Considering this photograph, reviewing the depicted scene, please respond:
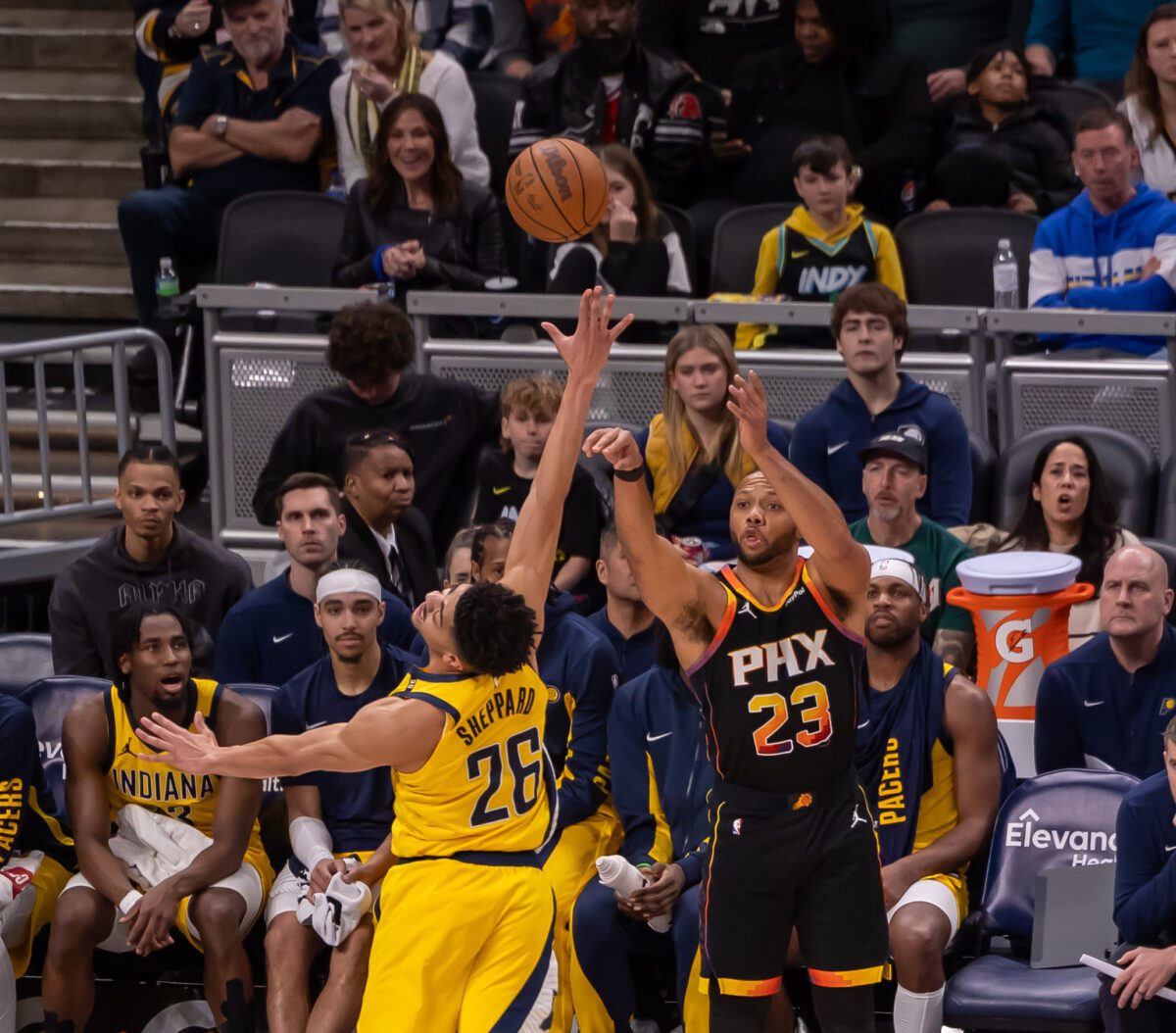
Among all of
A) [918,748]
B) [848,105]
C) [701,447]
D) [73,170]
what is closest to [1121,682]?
[918,748]

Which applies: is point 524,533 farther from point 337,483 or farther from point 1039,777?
point 337,483

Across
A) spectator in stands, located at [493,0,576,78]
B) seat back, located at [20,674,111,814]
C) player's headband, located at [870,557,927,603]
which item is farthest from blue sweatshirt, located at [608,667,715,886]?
spectator in stands, located at [493,0,576,78]

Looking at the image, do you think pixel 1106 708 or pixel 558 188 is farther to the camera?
pixel 558 188

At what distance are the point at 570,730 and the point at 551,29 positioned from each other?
4.89m

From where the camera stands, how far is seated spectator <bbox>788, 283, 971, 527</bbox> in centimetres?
753

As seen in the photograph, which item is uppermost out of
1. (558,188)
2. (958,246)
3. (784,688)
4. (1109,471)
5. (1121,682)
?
(558,188)

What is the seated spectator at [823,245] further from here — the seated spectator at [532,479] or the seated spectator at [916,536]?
the seated spectator at [916,536]

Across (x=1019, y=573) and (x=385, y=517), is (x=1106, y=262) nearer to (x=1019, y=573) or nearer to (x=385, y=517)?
(x=1019, y=573)

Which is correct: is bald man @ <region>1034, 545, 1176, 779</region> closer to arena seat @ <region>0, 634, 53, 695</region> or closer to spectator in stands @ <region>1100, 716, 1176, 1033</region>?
spectator in stands @ <region>1100, 716, 1176, 1033</region>

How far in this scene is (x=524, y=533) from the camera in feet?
19.0

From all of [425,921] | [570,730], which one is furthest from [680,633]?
[570,730]

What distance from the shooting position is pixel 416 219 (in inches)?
345

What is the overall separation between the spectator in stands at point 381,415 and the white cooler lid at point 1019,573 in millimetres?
2244

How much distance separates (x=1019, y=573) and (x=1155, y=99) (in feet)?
9.57
